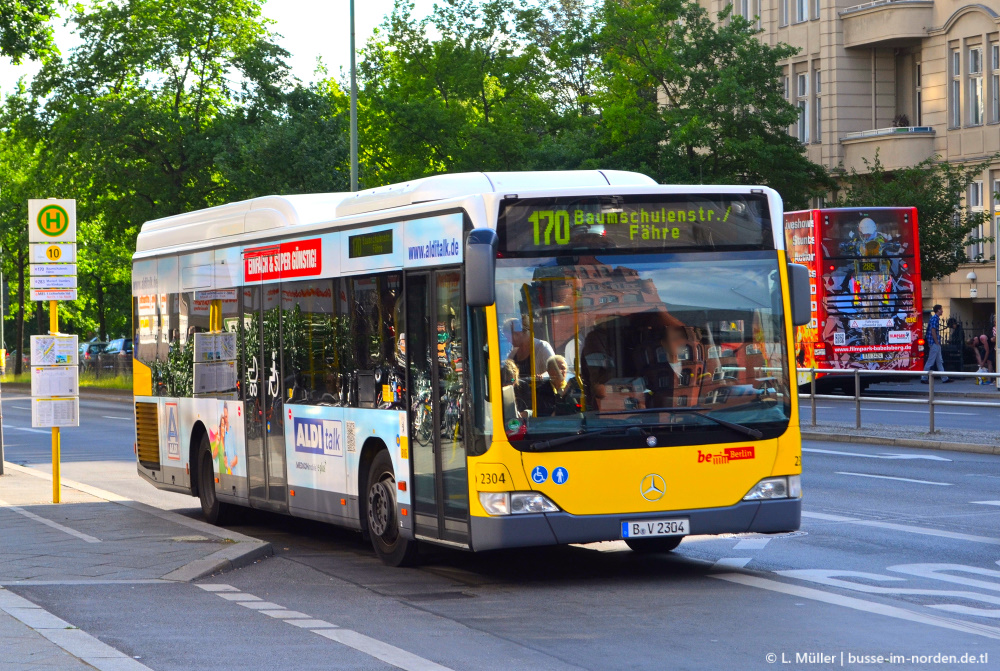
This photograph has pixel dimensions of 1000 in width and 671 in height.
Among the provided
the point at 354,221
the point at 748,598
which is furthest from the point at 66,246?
the point at 748,598

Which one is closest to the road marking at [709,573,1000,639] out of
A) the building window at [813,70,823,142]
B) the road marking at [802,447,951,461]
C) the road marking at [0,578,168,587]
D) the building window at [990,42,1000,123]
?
the road marking at [0,578,168,587]

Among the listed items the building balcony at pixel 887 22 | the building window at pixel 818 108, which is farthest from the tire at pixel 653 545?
the building window at pixel 818 108

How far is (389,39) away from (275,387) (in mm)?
48006

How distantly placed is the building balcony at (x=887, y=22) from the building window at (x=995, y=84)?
8.71ft

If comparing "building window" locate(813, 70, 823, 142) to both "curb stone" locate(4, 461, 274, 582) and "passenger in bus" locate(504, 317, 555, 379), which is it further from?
"passenger in bus" locate(504, 317, 555, 379)

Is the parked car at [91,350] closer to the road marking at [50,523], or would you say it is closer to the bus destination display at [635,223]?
the road marking at [50,523]

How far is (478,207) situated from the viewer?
389 inches

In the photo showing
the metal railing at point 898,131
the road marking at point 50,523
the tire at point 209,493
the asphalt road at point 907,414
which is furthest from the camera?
the metal railing at point 898,131

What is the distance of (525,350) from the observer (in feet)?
31.9

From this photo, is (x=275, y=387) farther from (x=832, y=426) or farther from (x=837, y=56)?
(x=837, y=56)

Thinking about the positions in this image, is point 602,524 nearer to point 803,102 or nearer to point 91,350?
point 803,102

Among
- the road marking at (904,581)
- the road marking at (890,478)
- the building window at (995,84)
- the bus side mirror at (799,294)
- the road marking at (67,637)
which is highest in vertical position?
the building window at (995,84)

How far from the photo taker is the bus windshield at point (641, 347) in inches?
383

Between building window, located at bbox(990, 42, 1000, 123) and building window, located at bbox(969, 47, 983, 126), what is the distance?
1.47 ft
